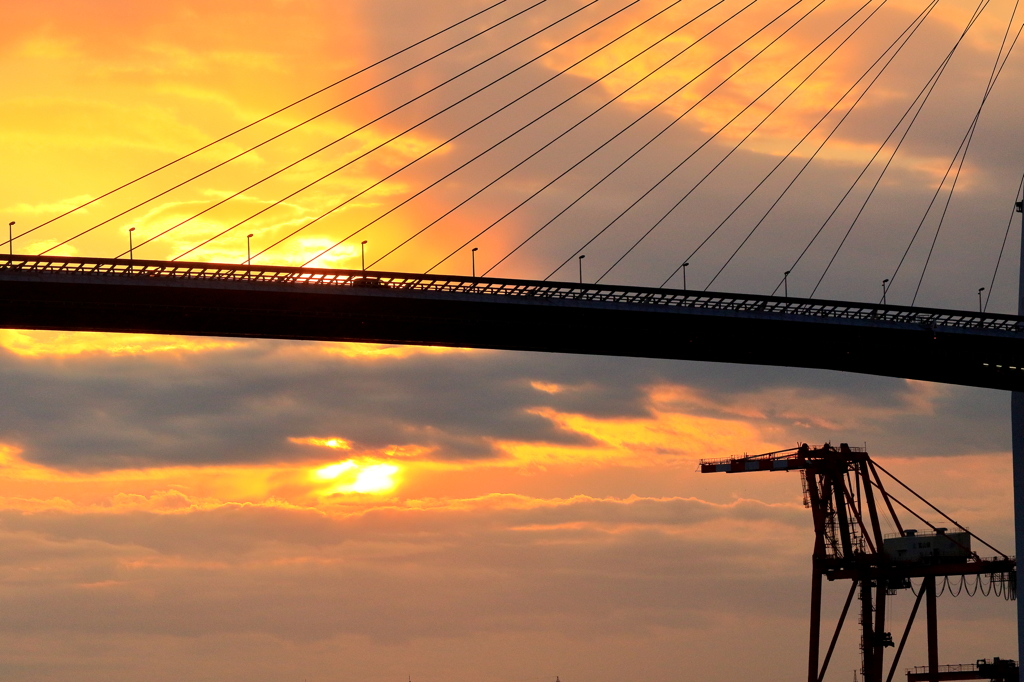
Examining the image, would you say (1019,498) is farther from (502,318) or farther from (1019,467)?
(502,318)

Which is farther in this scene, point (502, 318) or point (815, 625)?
point (815, 625)

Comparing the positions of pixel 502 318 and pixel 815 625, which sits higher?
pixel 502 318

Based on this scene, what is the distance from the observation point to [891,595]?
120750mm

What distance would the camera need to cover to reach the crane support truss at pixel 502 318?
98.9m

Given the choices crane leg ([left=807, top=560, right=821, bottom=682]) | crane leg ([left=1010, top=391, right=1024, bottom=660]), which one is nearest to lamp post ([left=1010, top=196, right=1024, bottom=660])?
crane leg ([left=1010, top=391, right=1024, bottom=660])

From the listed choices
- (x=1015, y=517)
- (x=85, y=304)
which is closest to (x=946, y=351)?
(x=1015, y=517)

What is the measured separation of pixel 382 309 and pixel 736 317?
20.6 m

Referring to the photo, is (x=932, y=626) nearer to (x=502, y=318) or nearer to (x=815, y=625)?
(x=815, y=625)

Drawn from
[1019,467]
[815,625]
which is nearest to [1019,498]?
[1019,467]

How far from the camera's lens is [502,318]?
347 feet

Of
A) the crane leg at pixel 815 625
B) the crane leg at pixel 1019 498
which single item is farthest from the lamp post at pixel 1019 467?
the crane leg at pixel 815 625

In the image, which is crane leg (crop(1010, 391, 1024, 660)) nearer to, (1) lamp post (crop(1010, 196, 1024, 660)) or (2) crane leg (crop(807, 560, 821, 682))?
(1) lamp post (crop(1010, 196, 1024, 660))

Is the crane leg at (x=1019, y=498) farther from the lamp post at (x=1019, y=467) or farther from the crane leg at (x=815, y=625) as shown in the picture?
the crane leg at (x=815, y=625)

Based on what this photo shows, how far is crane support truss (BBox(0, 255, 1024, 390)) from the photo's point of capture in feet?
325
